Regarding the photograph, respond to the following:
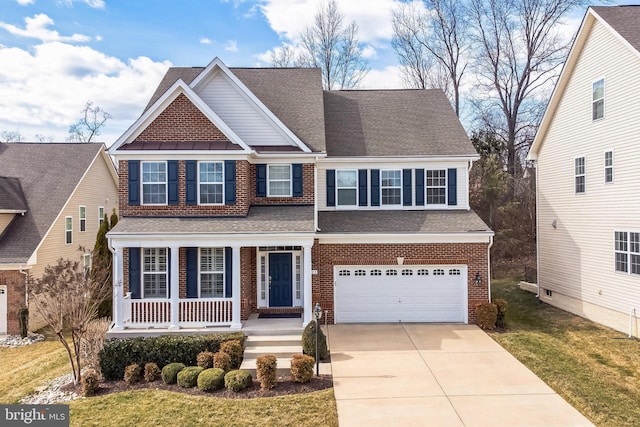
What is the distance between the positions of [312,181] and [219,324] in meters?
5.94

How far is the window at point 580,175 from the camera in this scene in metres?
15.9

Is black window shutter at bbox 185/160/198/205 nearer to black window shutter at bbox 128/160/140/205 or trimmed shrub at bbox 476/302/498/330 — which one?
black window shutter at bbox 128/160/140/205

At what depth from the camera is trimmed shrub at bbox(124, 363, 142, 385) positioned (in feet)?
34.2

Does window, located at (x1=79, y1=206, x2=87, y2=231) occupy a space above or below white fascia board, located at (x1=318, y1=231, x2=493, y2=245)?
above

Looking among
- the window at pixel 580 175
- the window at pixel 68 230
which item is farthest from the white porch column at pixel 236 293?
the window at pixel 580 175

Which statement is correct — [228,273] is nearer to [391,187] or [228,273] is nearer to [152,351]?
[152,351]

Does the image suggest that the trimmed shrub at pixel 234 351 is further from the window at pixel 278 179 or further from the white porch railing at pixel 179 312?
the window at pixel 278 179

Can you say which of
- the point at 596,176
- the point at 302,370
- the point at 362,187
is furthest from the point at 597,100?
the point at 302,370

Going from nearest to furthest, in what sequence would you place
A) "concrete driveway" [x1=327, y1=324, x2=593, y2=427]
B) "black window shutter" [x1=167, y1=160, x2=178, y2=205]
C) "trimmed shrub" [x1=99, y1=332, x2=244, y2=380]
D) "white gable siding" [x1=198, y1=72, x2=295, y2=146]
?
"concrete driveway" [x1=327, y1=324, x2=593, y2=427]
"trimmed shrub" [x1=99, y1=332, x2=244, y2=380]
"black window shutter" [x1=167, y1=160, x2=178, y2=205]
"white gable siding" [x1=198, y1=72, x2=295, y2=146]

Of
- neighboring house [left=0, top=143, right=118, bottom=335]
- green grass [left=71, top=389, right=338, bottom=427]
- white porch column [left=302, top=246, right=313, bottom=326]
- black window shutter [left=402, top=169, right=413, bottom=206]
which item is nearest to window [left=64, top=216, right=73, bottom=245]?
neighboring house [left=0, top=143, right=118, bottom=335]

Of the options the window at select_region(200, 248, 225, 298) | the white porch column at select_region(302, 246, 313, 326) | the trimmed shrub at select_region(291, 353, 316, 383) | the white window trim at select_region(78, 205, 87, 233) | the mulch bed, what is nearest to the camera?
the mulch bed

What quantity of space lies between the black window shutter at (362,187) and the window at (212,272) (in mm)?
5682

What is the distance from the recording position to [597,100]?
1504 centimetres

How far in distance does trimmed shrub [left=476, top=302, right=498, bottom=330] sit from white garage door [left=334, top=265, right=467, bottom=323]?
31.3 inches
